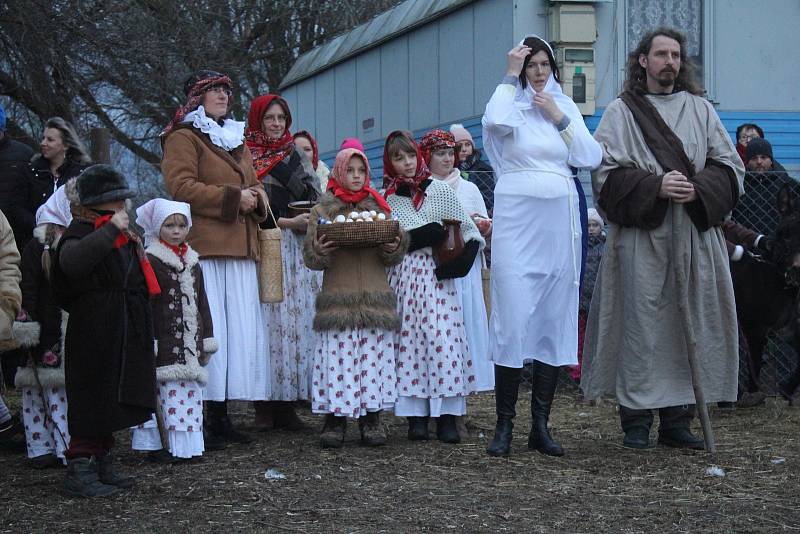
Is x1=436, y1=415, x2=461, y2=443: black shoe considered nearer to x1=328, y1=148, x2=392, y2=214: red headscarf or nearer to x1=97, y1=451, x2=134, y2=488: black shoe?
x1=328, y1=148, x2=392, y2=214: red headscarf

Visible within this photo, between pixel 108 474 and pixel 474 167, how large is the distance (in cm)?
501

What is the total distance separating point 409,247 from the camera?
7.12 metres

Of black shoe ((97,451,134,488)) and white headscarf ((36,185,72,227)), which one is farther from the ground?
white headscarf ((36,185,72,227))

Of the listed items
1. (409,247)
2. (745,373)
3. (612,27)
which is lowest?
(745,373)

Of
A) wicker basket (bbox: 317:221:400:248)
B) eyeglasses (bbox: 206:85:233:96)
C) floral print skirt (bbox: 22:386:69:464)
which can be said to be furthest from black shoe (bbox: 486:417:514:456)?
eyeglasses (bbox: 206:85:233:96)

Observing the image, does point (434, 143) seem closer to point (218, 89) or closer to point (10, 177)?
point (218, 89)

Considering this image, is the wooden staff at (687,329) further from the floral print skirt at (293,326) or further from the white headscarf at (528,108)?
the floral print skirt at (293,326)

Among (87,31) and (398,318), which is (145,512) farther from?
(87,31)

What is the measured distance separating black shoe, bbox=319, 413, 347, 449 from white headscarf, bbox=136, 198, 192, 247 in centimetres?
132

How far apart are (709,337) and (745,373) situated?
2395 mm

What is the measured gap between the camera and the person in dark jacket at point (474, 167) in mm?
9477

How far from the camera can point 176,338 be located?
21.0 feet

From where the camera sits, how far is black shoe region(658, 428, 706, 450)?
6605 mm

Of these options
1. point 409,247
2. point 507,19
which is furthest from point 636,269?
point 507,19
